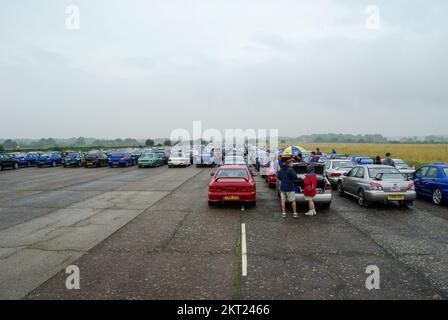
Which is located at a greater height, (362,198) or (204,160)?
(204,160)

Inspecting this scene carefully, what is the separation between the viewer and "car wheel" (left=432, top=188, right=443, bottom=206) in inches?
409

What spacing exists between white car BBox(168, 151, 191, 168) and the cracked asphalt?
16.9 metres

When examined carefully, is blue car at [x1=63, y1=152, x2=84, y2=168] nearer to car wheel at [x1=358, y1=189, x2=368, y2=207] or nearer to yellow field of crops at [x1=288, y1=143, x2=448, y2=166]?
car wheel at [x1=358, y1=189, x2=368, y2=207]

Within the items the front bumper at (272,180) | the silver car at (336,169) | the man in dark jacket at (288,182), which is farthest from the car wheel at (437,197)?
the front bumper at (272,180)

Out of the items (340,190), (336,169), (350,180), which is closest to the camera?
(350,180)

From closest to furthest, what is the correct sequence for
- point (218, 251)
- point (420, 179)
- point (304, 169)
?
1. point (218, 251)
2. point (304, 169)
3. point (420, 179)

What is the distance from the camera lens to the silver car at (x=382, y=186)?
9633 mm

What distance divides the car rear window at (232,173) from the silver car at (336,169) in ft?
19.5

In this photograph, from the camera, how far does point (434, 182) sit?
10719 millimetres

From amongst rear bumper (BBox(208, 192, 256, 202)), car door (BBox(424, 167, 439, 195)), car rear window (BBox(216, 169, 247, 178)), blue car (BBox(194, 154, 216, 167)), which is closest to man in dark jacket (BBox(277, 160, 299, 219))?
rear bumper (BBox(208, 192, 256, 202))

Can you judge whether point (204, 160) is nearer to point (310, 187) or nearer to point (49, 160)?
point (49, 160)

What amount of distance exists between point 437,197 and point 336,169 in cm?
464

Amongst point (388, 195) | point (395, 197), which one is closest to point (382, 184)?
point (388, 195)
